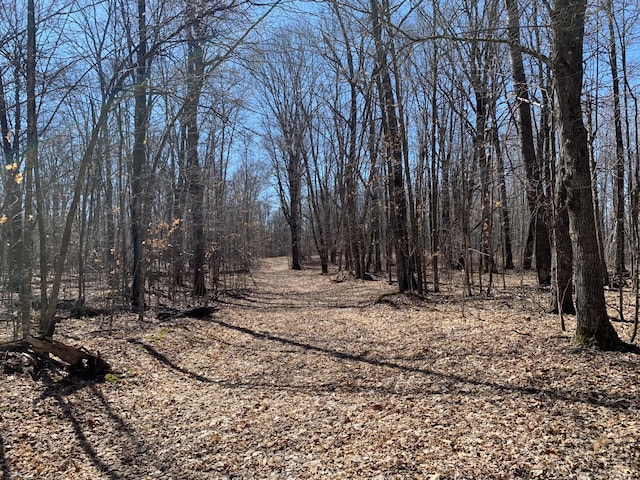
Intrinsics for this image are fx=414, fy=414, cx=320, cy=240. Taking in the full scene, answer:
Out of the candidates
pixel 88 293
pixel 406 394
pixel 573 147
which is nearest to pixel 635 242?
pixel 573 147

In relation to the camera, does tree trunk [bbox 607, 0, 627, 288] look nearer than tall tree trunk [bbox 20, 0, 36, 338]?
No

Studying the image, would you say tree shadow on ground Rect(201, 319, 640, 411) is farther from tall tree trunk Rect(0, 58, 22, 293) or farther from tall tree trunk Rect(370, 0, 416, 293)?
tall tree trunk Rect(370, 0, 416, 293)

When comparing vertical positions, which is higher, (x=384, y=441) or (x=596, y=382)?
(x=596, y=382)

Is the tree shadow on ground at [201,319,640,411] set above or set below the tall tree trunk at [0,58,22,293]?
below

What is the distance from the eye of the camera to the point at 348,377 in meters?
5.10

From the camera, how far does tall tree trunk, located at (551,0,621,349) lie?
452 centimetres

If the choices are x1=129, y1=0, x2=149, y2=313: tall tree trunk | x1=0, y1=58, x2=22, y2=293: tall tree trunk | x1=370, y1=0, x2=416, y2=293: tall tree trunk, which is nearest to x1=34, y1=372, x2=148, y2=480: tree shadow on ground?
x1=0, y1=58, x2=22, y2=293: tall tree trunk

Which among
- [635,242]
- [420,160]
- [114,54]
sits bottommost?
[635,242]

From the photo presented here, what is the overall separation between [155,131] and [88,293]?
5.26m

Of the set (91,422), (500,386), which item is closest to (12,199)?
(91,422)

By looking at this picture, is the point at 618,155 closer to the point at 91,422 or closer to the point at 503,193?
the point at 503,193

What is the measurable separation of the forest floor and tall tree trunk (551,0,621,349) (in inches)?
17.3

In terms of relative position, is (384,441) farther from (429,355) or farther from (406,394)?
(429,355)

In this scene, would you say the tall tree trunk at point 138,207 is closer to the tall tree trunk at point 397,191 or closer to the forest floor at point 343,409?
the forest floor at point 343,409
